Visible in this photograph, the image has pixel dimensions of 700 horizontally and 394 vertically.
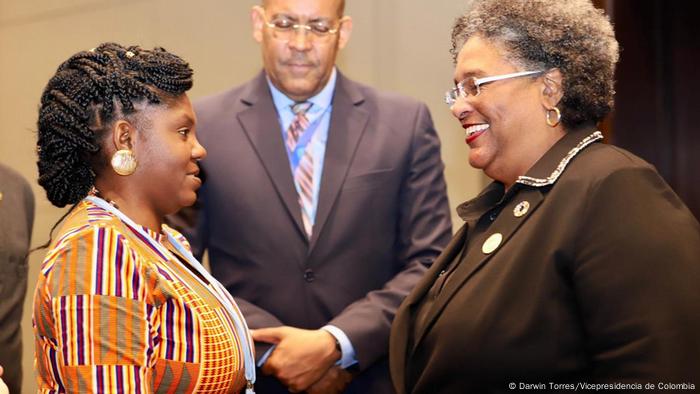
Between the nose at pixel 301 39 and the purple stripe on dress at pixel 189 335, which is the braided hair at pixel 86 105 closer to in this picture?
the purple stripe on dress at pixel 189 335

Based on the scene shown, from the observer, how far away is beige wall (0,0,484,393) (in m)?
3.96

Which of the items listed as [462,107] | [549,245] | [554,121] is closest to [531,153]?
[554,121]

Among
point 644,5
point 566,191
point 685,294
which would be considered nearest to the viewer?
point 685,294

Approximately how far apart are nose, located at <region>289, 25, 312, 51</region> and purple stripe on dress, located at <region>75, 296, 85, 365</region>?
1498 millimetres

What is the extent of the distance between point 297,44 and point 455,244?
3.40 feet

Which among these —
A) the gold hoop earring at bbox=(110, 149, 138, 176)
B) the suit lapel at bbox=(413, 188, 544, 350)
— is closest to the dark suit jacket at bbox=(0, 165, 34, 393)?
the gold hoop earring at bbox=(110, 149, 138, 176)

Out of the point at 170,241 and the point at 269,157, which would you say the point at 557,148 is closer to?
the point at 170,241

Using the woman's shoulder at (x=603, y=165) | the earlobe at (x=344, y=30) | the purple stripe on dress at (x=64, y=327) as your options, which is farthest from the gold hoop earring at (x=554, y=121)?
the earlobe at (x=344, y=30)

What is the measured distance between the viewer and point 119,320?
63.7 inches

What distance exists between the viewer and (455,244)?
7.18 feet

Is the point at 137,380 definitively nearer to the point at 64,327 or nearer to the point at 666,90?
the point at 64,327

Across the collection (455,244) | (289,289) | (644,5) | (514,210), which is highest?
(644,5)

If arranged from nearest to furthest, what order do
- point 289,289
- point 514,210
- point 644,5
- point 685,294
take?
point 685,294, point 514,210, point 289,289, point 644,5

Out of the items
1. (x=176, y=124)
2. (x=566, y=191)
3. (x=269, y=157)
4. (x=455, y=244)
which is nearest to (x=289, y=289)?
(x=269, y=157)
